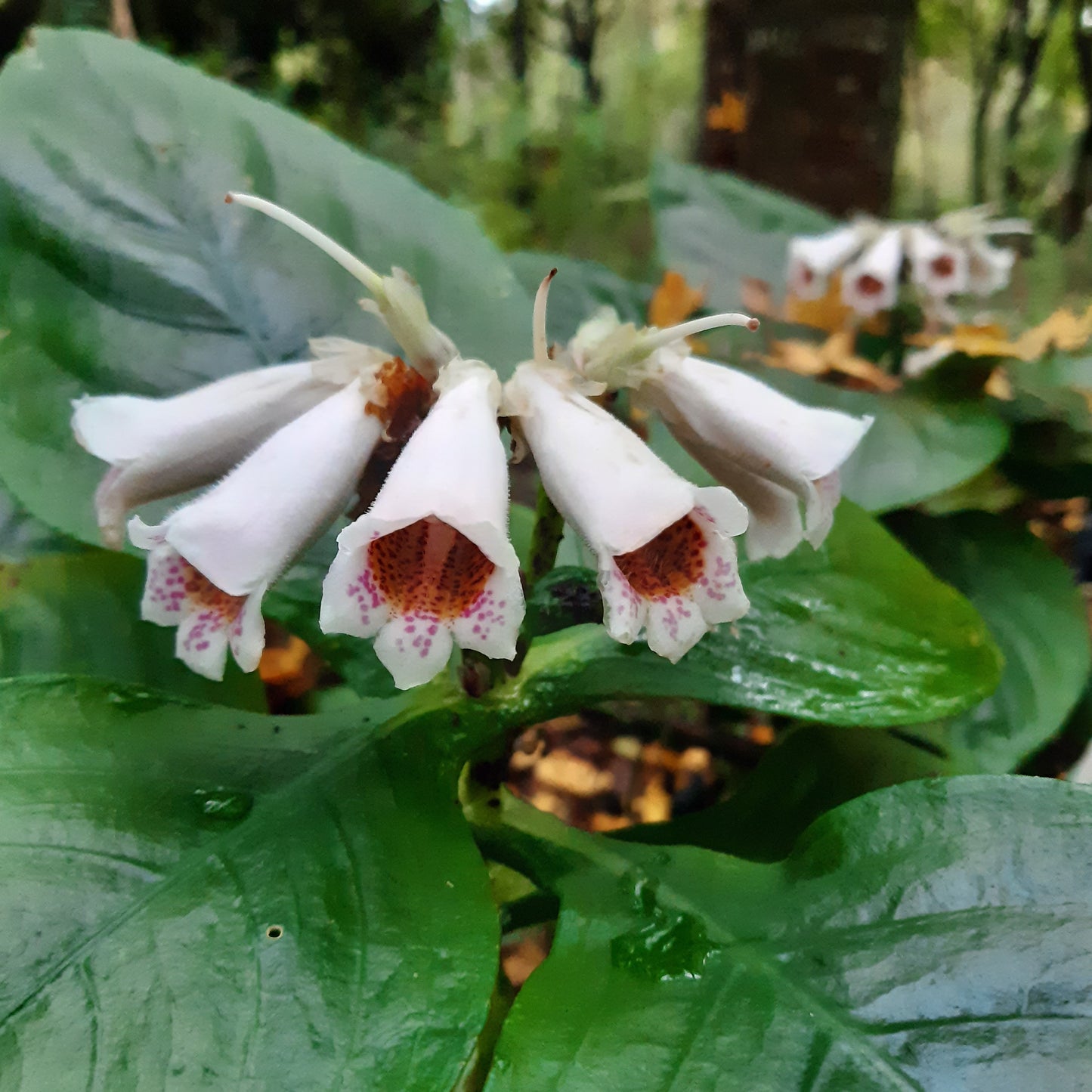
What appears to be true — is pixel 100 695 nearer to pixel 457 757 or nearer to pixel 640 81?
pixel 457 757

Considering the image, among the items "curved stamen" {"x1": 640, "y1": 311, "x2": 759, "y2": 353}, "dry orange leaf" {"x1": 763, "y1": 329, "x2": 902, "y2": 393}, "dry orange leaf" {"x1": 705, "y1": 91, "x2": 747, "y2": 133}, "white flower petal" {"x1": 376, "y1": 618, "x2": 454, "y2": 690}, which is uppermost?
"dry orange leaf" {"x1": 705, "y1": 91, "x2": 747, "y2": 133}

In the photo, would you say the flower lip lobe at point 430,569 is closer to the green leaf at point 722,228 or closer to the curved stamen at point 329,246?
the curved stamen at point 329,246

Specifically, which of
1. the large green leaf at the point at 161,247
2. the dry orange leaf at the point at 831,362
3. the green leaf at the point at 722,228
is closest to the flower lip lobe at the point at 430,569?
the large green leaf at the point at 161,247

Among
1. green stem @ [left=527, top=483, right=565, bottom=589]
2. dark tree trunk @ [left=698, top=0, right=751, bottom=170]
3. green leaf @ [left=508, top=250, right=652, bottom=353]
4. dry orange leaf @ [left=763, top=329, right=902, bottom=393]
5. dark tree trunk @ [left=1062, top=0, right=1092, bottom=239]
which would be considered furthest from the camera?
dark tree trunk @ [left=1062, top=0, right=1092, bottom=239]

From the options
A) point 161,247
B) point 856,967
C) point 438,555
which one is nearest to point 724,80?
point 161,247

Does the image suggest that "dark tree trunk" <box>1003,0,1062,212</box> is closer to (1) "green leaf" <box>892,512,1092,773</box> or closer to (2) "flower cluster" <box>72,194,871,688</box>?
(1) "green leaf" <box>892,512,1092,773</box>

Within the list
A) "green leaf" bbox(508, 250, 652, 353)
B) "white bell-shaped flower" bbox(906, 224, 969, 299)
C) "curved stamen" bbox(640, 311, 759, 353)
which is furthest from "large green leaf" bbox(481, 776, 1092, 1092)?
"white bell-shaped flower" bbox(906, 224, 969, 299)

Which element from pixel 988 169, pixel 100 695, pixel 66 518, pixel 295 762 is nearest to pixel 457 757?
pixel 295 762

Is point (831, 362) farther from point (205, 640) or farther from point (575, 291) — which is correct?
point (205, 640)
